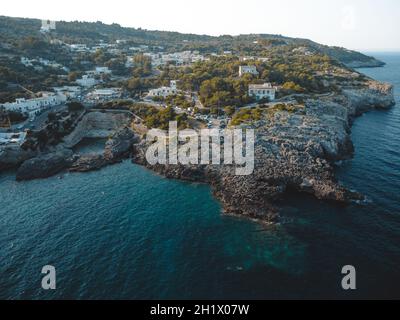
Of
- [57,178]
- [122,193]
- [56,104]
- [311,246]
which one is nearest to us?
[311,246]

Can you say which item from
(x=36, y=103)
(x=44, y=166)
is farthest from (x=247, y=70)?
(x=44, y=166)

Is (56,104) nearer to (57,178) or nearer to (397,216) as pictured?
(57,178)

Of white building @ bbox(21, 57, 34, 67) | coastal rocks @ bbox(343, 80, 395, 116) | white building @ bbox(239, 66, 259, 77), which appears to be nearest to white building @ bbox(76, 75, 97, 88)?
white building @ bbox(21, 57, 34, 67)

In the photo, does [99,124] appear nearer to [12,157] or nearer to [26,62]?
[12,157]

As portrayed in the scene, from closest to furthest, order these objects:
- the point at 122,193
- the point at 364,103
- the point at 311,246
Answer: the point at 311,246 < the point at 122,193 < the point at 364,103

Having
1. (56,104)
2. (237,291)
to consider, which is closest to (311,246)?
(237,291)

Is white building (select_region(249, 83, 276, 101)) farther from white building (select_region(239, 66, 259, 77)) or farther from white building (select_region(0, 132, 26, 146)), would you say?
white building (select_region(0, 132, 26, 146))
